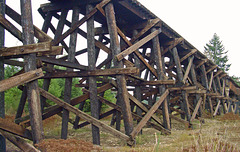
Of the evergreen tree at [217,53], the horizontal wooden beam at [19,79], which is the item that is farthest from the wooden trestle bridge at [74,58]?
the evergreen tree at [217,53]

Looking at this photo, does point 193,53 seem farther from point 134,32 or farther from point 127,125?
point 127,125

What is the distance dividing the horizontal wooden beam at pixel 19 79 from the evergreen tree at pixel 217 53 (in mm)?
36857

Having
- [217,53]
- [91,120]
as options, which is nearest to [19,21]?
[91,120]

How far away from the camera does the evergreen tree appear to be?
122ft

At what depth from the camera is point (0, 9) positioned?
166 inches

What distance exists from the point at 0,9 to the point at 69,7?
1.97 metres

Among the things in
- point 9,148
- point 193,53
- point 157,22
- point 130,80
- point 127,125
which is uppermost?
point 157,22

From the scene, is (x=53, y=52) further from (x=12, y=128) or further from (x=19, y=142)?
(x=19, y=142)

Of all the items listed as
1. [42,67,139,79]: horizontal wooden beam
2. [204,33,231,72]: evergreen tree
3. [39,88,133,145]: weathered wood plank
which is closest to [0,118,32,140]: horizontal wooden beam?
[39,88,133,145]: weathered wood plank

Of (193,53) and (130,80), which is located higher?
(193,53)

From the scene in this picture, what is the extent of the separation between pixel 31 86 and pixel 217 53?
128ft

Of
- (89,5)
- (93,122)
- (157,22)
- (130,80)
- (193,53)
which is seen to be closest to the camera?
(93,122)

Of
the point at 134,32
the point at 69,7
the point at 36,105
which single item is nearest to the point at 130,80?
the point at 134,32

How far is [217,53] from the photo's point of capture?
124ft
